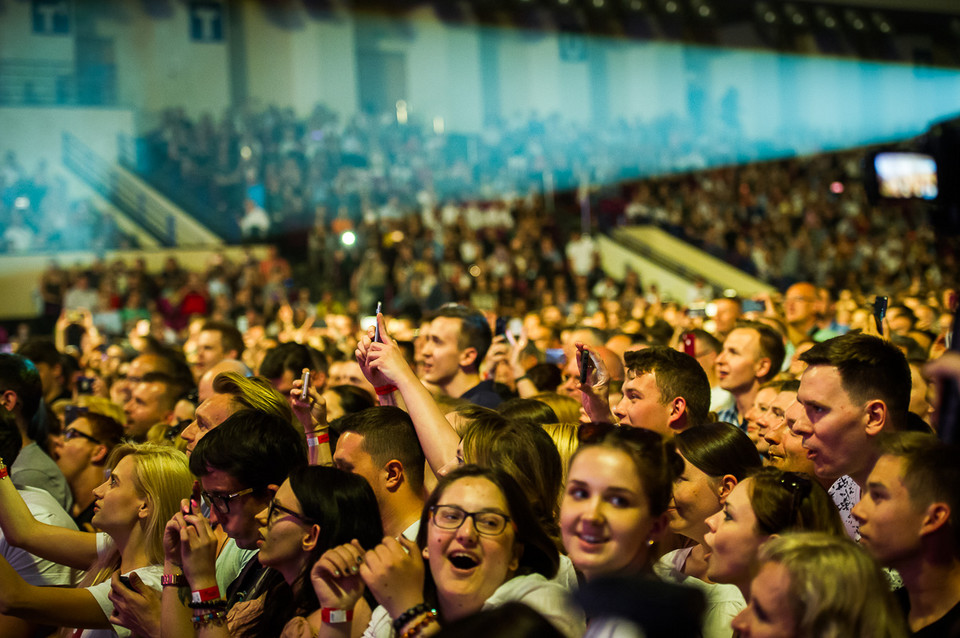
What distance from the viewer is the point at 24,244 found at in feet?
53.3

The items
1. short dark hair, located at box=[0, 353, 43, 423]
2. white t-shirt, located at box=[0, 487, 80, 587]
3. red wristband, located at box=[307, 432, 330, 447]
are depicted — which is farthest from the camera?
short dark hair, located at box=[0, 353, 43, 423]

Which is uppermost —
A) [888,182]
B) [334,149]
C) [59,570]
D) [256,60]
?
[256,60]

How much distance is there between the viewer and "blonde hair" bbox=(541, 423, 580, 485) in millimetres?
2902

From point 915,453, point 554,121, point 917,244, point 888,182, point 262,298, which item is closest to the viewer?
point 915,453

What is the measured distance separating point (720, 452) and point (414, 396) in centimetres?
90

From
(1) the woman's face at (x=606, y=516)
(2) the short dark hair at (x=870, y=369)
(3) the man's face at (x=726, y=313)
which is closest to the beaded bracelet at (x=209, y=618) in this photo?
(1) the woman's face at (x=606, y=516)

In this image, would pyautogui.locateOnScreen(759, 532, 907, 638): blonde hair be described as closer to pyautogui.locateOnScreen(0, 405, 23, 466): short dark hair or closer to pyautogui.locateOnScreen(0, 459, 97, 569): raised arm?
pyautogui.locateOnScreen(0, 459, 97, 569): raised arm

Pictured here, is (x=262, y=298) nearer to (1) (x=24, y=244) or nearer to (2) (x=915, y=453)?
(1) (x=24, y=244)

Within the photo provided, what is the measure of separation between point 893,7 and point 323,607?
Result: 26049 mm

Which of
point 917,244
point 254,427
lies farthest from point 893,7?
point 254,427

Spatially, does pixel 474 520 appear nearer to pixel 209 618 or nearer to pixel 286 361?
pixel 209 618

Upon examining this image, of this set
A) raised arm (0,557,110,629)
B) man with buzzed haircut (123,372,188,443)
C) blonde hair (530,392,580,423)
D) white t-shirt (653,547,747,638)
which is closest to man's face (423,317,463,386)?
blonde hair (530,392,580,423)

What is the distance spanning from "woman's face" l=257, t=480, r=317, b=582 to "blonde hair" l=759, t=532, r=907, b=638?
1.18 meters

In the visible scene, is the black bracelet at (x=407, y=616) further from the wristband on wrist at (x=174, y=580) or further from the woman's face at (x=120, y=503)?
the woman's face at (x=120, y=503)
